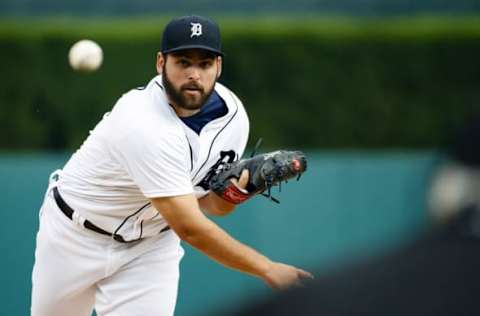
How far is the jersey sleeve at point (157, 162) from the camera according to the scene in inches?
176

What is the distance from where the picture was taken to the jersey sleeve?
14.7ft

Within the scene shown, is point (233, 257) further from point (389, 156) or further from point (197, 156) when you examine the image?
point (389, 156)

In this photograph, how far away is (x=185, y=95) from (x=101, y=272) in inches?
36.8

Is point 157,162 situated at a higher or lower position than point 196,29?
lower

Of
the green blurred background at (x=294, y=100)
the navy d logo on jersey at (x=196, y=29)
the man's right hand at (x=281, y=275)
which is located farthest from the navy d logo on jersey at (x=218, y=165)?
the green blurred background at (x=294, y=100)

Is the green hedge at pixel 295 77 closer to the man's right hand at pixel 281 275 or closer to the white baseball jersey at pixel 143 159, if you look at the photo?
the white baseball jersey at pixel 143 159

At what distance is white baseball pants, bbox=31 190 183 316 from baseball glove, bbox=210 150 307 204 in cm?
43

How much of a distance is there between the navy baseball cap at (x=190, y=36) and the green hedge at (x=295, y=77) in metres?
5.25

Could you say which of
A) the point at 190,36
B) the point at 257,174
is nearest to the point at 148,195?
the point at 257,174

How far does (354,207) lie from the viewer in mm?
9758

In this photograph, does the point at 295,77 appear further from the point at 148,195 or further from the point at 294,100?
the point at 148,195

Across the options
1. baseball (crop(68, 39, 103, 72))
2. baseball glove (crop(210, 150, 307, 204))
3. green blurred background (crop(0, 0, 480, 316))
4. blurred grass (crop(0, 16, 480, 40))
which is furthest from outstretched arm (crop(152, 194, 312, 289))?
blurred grass (crop(0, 16, 480, 40))

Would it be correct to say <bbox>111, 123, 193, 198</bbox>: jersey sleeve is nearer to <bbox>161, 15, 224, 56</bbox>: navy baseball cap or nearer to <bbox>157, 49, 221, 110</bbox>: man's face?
<bbox>157, 49, 221, 110</bbox>: man's face

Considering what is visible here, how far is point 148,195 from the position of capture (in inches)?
178
